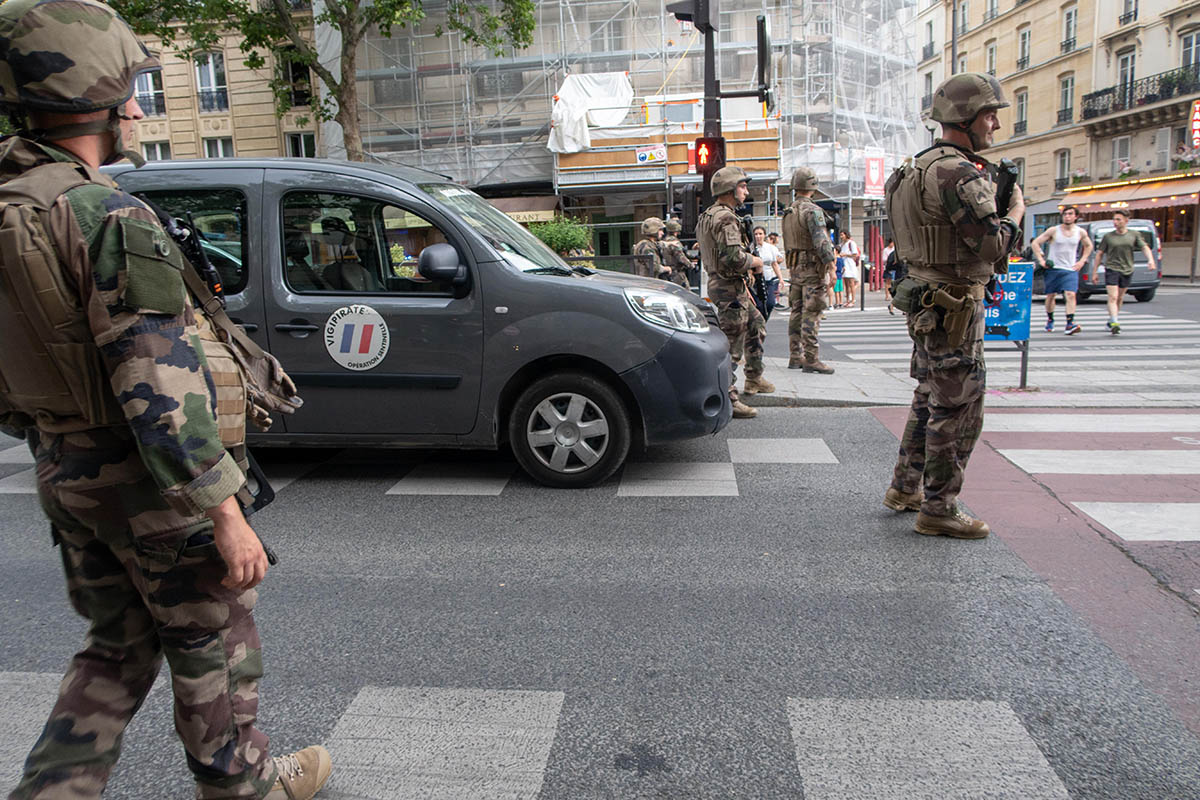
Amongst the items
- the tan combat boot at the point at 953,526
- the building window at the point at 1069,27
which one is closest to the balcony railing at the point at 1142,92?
the building window at the point at 1069,27

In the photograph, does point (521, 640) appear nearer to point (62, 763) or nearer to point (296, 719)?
point (296, 719)

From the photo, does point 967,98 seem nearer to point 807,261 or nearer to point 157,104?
point 807,261

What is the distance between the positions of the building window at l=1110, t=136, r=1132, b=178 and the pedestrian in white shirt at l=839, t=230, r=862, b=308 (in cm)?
1974

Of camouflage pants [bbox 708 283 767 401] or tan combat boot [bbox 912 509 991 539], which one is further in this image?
camouflage pants [bbox 708 283 767 401]

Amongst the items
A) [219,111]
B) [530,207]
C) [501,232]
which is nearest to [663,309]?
[501,232]

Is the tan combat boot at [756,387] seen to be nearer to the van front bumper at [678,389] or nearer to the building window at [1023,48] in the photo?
the van front bumper at [678,389]

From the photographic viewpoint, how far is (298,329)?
5242 mm

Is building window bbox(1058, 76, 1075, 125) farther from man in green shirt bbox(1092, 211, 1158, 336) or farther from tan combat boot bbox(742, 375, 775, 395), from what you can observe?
tan combat boot bbox(742, 375, 775, 395)

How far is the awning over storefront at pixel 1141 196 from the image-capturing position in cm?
2892

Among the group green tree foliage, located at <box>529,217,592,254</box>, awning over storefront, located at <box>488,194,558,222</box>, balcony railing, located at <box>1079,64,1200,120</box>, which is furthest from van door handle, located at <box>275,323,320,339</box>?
balcony railing, located at <box>1079,64,1200,120</box>

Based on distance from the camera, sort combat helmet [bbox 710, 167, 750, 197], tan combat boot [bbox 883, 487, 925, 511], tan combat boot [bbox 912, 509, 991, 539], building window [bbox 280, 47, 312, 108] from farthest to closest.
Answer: building window [bbox 280, 47, 312, 108] < combat helmet [bbox 710, 167, 750, 197] < tan combat boot [bbox 883, 487, 925, 511] < tan combat boot [bbox 912, 509, 991, 539]

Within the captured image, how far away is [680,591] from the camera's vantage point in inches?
148

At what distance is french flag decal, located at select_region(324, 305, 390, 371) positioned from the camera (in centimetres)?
521

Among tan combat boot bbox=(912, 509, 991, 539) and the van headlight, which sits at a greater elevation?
the van headlight
